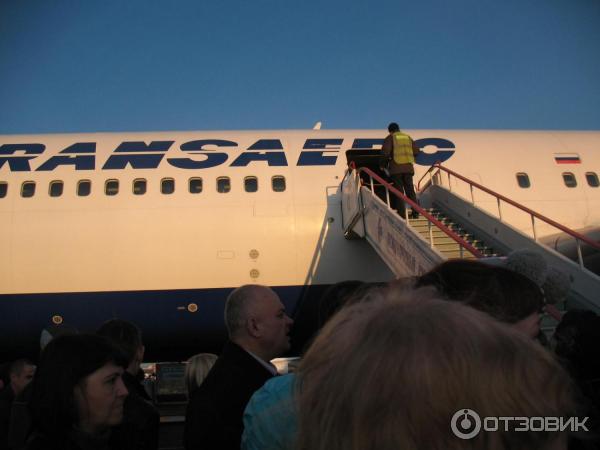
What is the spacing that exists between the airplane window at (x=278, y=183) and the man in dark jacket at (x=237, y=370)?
6764mm

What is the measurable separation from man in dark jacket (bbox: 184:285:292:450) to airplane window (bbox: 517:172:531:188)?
336 inches

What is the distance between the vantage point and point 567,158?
1094 centimetres

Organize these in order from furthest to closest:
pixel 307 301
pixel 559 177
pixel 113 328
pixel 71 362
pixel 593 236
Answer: pixel 559 177, pixel 307 301, pixel 593 236, pixel 113 328, pixel 71 362

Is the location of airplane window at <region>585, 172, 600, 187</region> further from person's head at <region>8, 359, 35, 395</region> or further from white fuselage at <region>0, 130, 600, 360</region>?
person's head at <region>8, 359, 35, 395</region>

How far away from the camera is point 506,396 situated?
2.98 feet

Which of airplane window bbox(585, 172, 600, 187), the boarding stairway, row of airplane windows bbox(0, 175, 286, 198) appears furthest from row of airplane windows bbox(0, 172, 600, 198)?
airplane window bbox(585, 172, 600, 187)

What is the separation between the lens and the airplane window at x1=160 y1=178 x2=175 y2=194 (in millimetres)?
9555

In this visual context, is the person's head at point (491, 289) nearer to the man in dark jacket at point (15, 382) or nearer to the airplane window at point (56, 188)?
the man in dark jacket at point (15, 382)

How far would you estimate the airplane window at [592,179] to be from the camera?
10.6m

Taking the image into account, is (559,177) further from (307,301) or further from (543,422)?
(543,422)

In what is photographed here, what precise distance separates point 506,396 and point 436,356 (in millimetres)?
125

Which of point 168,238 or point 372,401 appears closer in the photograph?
point 372,401

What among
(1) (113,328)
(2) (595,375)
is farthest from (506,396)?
(1) (113,328)

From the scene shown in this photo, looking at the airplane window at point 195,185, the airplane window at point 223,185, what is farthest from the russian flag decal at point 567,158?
the airplane window at point 195,185
